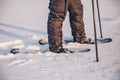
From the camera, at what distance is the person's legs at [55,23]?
454cm

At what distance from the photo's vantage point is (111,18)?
6.51m

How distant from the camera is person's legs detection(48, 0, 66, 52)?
4.54 meters

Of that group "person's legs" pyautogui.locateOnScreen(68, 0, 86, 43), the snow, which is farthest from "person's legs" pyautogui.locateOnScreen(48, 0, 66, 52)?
"person's legs" pyautogui.locateOnScreen(68, 0, 86, 43)

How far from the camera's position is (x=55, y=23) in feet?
15.0

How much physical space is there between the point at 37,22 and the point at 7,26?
24.8 inches

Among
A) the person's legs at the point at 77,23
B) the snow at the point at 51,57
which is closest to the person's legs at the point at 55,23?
the snow at the point at 51,57

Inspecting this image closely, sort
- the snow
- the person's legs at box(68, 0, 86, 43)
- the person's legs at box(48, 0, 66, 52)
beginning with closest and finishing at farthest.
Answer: the snow → the person's legs at box(48, 0, 66, 52) → the person's legs at box(68, 0, 86, 43)

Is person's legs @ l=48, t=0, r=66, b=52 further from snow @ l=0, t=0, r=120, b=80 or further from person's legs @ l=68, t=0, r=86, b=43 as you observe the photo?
person's legs @ l=68, t=0, r=86, b=43

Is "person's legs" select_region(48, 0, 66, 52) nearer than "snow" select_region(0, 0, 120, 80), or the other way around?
"snow" select_region(0, 0, 120, 80)

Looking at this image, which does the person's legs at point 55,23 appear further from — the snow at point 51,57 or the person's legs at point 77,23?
the person's legs at point 77,23

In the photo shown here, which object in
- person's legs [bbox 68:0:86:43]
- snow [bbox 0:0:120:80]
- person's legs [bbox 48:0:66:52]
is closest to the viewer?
snow [bbox 0:0:120:80]

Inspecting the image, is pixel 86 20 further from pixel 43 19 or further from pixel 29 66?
pixel 29 66

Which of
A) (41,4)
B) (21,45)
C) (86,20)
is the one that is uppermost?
(41,4)

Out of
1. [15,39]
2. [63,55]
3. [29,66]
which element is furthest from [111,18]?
[29,66]
